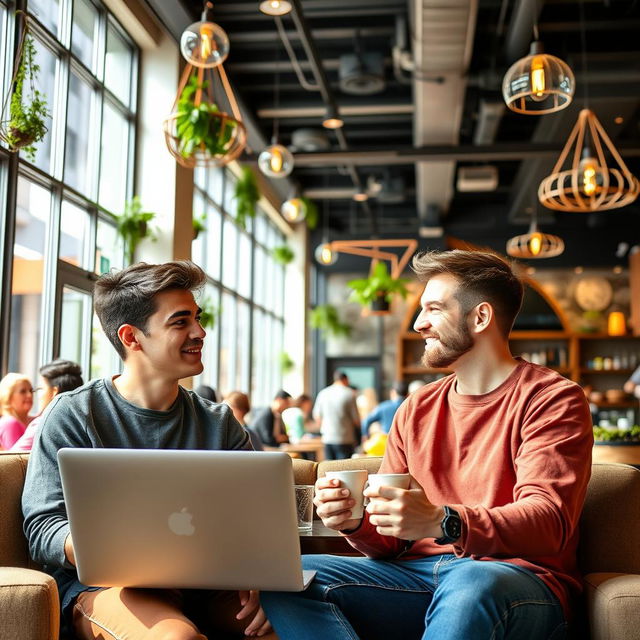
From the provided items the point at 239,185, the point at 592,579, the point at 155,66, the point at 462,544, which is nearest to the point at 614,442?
the point at 592,579

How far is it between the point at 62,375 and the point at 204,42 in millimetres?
2138

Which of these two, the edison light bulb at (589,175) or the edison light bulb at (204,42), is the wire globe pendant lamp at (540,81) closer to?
the edison light bulb at (589,175)

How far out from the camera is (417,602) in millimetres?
1971

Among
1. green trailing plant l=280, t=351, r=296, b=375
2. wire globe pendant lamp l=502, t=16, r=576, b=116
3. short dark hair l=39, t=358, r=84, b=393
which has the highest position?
wire globe pendant lamp l=502, t=16, r=576, b=116

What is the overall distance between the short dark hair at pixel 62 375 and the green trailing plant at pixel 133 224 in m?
2.52

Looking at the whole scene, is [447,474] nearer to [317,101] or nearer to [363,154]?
[363,154]

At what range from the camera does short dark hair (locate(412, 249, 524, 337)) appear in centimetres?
213

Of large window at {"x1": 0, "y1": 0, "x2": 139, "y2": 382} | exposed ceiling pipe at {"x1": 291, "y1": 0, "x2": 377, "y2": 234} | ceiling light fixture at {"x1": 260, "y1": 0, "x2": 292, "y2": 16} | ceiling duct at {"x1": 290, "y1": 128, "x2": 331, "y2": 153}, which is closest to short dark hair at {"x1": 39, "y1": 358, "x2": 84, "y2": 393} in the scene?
large window at {"x1": 0, "y1": 0, "x2": 139, "y2": 382}

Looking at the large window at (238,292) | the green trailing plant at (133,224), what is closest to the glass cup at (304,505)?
the green trailing plant at (133,224)

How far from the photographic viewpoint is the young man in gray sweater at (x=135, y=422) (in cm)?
195

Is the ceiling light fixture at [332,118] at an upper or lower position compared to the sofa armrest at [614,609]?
upper

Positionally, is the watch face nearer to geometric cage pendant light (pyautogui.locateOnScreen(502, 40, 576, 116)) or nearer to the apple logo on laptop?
geometric cage pendant light (pyautogui.locateOnScreen(502, 40, 576, 116))

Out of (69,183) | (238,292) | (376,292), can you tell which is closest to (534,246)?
(376,292)

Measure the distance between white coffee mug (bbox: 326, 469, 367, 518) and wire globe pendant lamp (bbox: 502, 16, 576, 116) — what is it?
3685 millimetres
